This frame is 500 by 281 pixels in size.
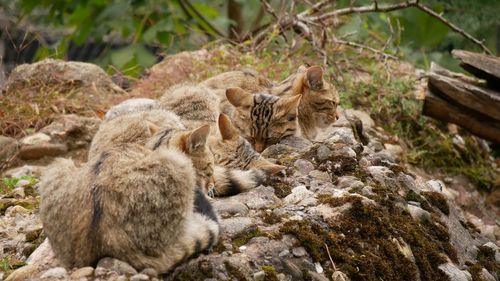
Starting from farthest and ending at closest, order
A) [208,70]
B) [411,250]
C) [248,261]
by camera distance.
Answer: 1. [208,70]
2. [411,250]
3. [248,261]

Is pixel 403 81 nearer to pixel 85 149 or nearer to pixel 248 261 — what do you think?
pixel 85 149

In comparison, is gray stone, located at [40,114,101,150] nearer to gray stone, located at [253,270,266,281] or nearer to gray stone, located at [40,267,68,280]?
gray stone, located at [40,267,68,280]

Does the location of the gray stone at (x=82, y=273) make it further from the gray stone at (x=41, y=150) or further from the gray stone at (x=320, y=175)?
the gray stone at (x=41, y=150)

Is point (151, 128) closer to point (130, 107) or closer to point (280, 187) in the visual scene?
point (280, 187)

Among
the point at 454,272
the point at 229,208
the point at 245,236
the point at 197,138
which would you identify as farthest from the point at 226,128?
the point at 454,272

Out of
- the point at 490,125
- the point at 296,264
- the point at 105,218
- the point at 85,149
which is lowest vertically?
the point at 85,149

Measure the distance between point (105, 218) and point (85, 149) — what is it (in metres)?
4.46

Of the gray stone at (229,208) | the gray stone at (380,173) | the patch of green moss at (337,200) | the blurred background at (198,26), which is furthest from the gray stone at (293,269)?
the blurred background at (198,26)

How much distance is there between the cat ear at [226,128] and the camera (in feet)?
21.2

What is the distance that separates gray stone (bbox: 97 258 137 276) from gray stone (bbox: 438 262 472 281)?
2.38 m

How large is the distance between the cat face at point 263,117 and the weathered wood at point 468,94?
1945 mm

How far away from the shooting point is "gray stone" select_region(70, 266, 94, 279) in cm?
438

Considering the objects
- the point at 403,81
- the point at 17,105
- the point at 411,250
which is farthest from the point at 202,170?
the point at 403,81

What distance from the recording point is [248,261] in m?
4.88
